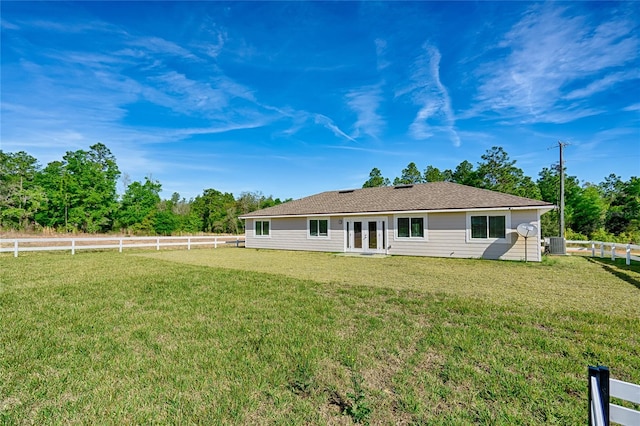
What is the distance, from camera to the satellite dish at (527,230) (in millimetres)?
12484

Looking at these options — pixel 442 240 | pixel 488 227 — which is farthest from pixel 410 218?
pixel 488 227

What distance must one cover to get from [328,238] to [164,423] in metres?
16.0

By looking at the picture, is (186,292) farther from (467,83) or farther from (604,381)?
(467,83)

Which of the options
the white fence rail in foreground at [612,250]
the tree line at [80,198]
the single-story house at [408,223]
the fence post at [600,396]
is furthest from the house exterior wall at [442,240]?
the tree line at [80,198]

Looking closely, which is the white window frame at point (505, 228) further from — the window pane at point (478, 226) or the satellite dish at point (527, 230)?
the satellite dish at point (527, 230)

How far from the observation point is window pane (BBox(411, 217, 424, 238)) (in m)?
15.5

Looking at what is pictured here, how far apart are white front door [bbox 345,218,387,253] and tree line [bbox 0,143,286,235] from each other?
2808 cm

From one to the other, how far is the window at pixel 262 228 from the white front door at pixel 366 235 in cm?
639

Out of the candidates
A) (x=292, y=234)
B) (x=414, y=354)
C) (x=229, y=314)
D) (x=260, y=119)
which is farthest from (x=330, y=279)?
(x=260, y=119)

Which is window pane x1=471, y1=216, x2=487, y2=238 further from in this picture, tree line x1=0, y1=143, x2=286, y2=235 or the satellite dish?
tree line x1=0, y1=143, x2=286, y2=235

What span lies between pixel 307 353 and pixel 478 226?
515 inches

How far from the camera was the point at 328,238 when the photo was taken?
18344 millimetres

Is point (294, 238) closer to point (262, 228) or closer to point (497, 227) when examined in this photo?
point (262, 228)

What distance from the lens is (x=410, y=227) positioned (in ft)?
52.1
